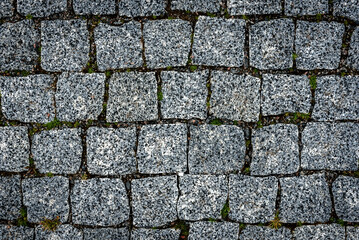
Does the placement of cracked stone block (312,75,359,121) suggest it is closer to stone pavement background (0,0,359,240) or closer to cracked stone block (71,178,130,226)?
stone pavement background (0,0,359,240)

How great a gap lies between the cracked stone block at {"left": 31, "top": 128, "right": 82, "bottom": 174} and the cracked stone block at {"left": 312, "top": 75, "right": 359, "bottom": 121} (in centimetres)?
220

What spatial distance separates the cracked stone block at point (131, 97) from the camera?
214cm

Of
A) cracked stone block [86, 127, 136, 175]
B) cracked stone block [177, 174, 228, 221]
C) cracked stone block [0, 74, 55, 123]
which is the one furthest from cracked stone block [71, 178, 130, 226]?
cracked stone block [0, 74, 55, 123]

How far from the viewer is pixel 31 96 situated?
2.17 m

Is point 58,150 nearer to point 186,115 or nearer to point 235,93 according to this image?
point 186,115

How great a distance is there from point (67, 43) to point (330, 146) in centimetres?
255

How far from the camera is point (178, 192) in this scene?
2164mm

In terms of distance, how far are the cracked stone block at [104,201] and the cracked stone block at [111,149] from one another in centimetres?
12

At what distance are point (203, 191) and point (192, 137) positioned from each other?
0.50 metres

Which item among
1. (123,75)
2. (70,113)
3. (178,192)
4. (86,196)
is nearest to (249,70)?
(123,75)

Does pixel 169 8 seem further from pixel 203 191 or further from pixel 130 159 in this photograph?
pixel 203 191

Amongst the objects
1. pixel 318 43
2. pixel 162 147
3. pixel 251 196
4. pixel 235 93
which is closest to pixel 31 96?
pixel 162 147

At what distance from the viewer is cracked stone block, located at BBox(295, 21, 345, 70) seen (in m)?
2.13

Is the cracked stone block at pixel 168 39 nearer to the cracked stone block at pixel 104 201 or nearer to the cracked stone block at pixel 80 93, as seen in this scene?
the cracked stone block at pixel 80 93
